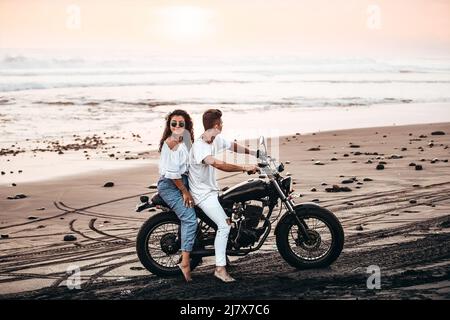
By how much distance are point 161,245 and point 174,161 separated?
0.86 m

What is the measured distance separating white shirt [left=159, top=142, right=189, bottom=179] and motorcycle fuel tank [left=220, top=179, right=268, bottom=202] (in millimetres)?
504

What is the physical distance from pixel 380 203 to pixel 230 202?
3.74 metres

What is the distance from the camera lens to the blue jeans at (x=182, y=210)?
7.08 metres

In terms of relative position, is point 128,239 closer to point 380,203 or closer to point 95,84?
point 380,203

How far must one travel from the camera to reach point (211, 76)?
183ft

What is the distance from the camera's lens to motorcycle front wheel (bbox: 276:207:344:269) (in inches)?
287

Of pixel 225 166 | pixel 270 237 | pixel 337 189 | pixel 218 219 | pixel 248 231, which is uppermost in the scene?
pixel 225 166

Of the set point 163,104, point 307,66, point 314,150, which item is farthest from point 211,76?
point 314,150

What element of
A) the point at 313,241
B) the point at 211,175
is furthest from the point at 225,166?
the point at 313,241

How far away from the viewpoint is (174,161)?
277 inches

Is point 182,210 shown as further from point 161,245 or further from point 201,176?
point 161,245

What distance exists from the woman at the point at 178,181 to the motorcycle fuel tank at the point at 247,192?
398mm

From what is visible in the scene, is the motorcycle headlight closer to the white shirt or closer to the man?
the man

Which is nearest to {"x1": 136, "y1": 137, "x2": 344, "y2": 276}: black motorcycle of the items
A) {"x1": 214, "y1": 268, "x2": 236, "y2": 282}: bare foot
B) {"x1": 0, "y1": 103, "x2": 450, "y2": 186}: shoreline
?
{"x1": 214, "y1": 268, "x2": 236, "y2": 282}: bare foot
